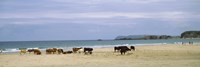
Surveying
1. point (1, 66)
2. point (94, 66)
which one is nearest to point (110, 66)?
point (94, 66)

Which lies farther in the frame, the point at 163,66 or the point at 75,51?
the point at 75,51

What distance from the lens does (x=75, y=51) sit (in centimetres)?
4084

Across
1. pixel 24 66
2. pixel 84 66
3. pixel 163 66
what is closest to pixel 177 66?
pixel 163 66

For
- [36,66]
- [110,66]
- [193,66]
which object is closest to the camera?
[193,66]

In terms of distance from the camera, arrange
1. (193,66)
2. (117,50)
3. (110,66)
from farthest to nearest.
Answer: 1. (117,50)
2. (110,66)
3. (193,66)

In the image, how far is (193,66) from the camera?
18312mm

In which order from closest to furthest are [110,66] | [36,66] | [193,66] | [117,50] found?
[193,66] < [110,66] < [36,66] < [117,50]

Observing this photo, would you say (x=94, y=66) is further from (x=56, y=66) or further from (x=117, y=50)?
(x=117, y=50)

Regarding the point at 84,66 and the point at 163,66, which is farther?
the point at 84,66

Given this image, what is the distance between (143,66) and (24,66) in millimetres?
6980

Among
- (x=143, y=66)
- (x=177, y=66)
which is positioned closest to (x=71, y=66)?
(x=143, y=66)

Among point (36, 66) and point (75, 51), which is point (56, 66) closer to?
point (36, 66)

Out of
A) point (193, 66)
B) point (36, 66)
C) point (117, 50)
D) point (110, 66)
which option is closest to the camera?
point (193, 66)

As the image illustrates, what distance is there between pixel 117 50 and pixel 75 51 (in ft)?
15.0
